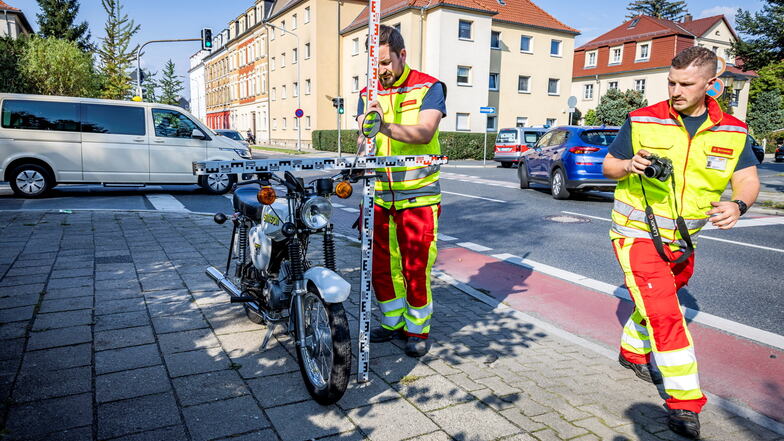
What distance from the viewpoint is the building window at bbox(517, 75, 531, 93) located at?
3962 centimetres

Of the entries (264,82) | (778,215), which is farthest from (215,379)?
(264,82)

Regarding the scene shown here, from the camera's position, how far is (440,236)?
27.9 feet

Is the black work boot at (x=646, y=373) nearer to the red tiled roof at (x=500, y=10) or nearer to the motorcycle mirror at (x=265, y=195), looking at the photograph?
the motorcycle mirror at (x=265, y=195)

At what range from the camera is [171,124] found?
40.4 ft

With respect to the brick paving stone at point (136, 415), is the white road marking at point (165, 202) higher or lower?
higher

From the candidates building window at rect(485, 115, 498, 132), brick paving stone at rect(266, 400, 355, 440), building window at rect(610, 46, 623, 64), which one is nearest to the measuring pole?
brick paving stone at rect(266, 400, 355, 440)

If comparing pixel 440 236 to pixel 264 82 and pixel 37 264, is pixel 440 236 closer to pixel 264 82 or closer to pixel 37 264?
pixel 37 264

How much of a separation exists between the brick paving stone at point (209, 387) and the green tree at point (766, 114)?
192ft

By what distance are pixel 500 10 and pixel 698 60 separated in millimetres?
38397

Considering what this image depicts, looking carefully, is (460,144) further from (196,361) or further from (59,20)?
(59,20)

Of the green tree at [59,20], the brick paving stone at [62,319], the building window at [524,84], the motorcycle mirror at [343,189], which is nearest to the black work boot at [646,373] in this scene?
the motorcycle mirror at [343,189]

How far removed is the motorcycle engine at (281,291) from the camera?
3486mm

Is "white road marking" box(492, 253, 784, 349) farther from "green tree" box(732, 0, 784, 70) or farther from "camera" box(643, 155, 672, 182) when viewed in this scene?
"green tree" box(732, 0, 784, 70)

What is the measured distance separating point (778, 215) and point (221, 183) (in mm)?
11830
